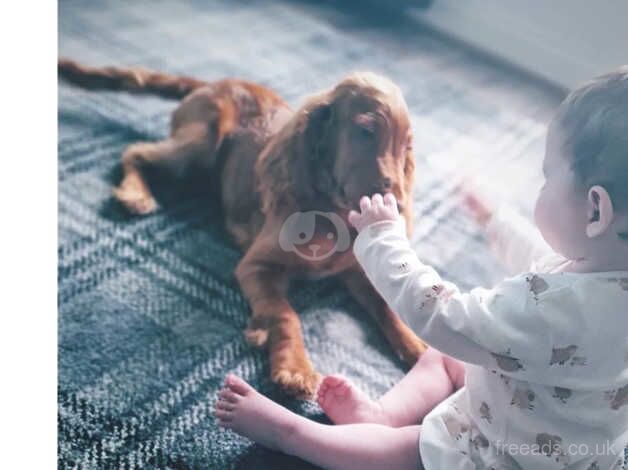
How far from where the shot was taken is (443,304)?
0.80m

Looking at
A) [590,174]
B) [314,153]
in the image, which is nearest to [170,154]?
[314,153]

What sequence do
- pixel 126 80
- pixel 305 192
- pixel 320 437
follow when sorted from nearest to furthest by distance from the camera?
pixel 320 437
pixel 305 192
pixel 126 80

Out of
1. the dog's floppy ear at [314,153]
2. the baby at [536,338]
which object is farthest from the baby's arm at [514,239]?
the dog's floppy ear at [314,153]

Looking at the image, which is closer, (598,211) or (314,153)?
(598,211)

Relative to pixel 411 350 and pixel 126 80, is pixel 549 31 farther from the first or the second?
pixel 126 80

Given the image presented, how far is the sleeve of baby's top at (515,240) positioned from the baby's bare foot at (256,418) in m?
0.46

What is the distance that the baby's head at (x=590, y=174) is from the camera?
716 millimetres

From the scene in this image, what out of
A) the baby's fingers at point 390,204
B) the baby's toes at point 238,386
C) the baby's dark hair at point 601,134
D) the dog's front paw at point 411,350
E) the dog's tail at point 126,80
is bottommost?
the dog's front paw at point 411,350

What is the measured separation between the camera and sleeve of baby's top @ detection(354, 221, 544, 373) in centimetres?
75

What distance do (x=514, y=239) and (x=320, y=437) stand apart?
1.58ft

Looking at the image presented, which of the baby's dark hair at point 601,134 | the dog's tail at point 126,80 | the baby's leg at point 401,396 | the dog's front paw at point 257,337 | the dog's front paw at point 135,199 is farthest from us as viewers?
the dog's tail at point 126,80

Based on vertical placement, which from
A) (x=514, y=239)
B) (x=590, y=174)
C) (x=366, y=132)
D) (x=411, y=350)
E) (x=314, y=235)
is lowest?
(x=411, y=350)

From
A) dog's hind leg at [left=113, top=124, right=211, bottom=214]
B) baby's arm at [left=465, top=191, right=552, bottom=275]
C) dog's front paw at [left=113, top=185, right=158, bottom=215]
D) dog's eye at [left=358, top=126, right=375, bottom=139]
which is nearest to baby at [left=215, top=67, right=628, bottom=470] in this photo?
baby's arm at [left=465, top=191, right=552, bottom=275]

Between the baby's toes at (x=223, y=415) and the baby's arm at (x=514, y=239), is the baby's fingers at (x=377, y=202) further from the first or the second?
the baby's toes at (x=223, y=415)
